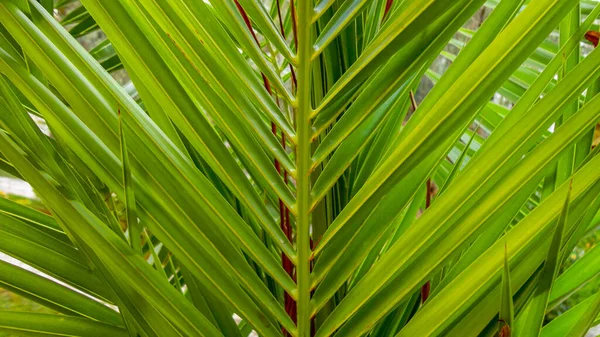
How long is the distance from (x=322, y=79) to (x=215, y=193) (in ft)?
0.48

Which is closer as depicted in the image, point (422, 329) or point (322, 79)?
point (422, 329)

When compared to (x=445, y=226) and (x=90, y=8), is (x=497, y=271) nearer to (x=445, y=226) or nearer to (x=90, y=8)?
(x=445, y=226)

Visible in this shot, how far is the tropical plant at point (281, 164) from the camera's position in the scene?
0.92 ft

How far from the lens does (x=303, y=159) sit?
33 centimetres

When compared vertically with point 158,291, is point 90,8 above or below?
above

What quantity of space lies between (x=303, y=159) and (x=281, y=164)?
0.6 inches

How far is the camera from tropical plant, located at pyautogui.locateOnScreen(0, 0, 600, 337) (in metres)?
0.28

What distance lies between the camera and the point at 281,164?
13.2 inches

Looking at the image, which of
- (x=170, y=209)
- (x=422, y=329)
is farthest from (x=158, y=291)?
(x=422, y=329)

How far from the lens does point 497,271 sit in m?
0.28

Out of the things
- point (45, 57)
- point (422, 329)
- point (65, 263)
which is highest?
point (45, 57)

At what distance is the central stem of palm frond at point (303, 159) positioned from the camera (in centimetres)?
30

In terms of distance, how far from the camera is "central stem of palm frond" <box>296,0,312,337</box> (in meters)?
0.30

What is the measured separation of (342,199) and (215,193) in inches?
6.4
